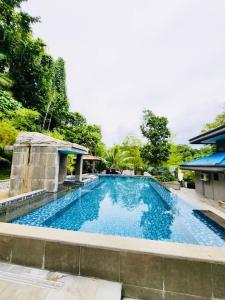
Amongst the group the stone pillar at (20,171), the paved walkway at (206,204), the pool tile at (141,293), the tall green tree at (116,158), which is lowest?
the pool tile at (141,293)

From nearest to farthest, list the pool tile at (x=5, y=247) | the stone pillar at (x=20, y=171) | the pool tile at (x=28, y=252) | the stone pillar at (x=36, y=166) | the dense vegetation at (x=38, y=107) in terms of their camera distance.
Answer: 1. the pool tile at (x=28, y=252)
2. the pool tile at (x=5, y=247)
3. the stone pillar at (x=20, y=171)
4. the stone pillar at (x=36, y=166)
5. the dense vegetation at (x=38, y=107)

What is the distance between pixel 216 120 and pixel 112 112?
146 ft

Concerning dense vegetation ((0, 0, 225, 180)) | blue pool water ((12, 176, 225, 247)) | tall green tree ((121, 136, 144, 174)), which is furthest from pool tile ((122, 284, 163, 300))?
tall green tree ((121, 136, 144, 174))

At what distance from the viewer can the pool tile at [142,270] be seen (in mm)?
2041

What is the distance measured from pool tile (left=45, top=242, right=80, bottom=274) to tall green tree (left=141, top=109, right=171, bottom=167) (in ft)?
59.7

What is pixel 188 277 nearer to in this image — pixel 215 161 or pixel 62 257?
pixel 62 257

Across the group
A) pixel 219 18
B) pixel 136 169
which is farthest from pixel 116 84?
pixel 219 18

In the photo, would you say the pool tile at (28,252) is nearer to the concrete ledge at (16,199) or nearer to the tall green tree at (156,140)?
the concrete ledge at (16,199)

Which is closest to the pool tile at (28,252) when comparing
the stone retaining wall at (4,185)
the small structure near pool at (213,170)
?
the small structure near pool at (213,170)

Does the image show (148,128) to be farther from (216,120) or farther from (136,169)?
(136,169)

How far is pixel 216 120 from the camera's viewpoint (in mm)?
15586

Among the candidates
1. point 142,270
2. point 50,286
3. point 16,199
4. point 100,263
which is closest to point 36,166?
point 16,199

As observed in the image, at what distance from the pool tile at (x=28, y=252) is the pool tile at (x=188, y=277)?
1.88m

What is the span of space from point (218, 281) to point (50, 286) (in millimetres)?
2149
